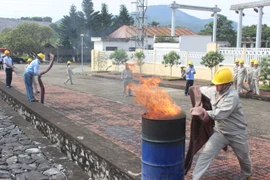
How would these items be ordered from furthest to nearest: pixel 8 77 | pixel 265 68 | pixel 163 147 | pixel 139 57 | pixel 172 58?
pixel 139 57
pixel 172 58
pixel 265 68
pixel 8 77
pixel 163 147

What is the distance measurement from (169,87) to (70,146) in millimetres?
13365

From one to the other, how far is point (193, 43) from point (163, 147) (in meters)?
24.6

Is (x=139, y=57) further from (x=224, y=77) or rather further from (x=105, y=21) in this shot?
(x=105, y=21)

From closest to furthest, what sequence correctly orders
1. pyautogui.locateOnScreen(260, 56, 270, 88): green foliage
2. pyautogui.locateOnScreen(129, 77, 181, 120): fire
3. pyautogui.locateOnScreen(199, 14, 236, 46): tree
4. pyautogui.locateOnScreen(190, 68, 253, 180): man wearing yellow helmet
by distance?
pyautogui.locateOnScreen(129, 77, 181, 120): fire < pyautogui.locateOnScreen(190, 68, 253, 180): man wearing yellow helmet < pyautogui.locateOnScreen(260, 56, 270, 88): green foliage < pyautogui.locateOnScreen(199, 14, 236, 46): tree

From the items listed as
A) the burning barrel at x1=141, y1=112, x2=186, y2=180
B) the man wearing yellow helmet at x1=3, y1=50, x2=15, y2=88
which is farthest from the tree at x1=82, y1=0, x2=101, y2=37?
the burning barrel at x1=141, y1=112, x2=186, y2=180

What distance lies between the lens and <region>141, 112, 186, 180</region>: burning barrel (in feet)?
10.4

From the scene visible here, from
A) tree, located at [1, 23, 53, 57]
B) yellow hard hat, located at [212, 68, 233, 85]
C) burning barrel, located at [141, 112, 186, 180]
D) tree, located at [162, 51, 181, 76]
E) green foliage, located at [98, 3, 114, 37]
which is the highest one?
green foliage, located at [98, 3, 114, 37]

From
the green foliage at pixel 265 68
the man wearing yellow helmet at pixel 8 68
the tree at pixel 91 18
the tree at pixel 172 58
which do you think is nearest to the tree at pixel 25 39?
the tree at pixel 91 18

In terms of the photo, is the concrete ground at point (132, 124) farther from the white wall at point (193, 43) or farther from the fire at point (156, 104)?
the white wall at point (193, 43)

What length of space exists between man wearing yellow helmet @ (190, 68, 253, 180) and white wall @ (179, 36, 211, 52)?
2294cm

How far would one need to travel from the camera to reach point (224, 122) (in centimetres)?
379

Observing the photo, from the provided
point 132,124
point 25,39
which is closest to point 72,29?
point 25,39

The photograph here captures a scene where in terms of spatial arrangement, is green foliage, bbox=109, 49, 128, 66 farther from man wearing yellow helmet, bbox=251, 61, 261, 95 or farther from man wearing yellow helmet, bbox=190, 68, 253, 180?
man wearing yellow helmet, bbox=190, 68, 253, 180

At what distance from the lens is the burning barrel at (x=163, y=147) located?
3.17m
